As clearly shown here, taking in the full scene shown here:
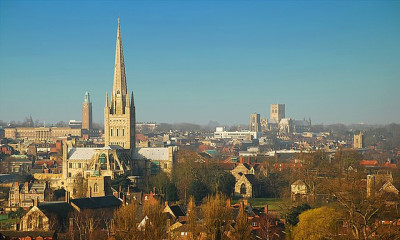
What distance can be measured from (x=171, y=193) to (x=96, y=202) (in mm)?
12133

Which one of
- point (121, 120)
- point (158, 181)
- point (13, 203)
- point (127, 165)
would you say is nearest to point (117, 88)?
point (121, 120)

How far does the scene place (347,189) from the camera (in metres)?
53.7

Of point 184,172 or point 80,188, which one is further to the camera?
point 184,172

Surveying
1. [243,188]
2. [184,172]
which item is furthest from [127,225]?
[184,172]

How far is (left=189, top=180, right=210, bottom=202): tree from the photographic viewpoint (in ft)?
239

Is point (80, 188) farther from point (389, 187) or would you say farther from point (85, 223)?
point (389, 187)

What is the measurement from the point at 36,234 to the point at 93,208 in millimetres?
10129

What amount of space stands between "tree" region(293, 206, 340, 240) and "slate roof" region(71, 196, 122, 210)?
55.4ft

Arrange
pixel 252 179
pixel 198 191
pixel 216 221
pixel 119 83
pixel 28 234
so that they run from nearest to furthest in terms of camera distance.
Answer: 1. pixel 216 221
2. pixel 28 234
3. pixel 198 191
4. pixel 252 179
5. pixel 119 83

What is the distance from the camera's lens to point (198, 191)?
73.4m

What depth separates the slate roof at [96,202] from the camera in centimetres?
5968

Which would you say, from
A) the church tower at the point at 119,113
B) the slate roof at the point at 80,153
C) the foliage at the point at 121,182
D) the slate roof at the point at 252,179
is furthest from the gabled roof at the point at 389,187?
the church tower at the point at 119,113


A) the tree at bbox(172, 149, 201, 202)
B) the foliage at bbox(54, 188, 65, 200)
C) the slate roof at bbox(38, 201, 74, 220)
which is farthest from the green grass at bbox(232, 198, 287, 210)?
the slate roof at bbox(38, 201, 74, 220)

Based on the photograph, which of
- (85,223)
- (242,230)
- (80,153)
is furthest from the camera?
(80,153)
